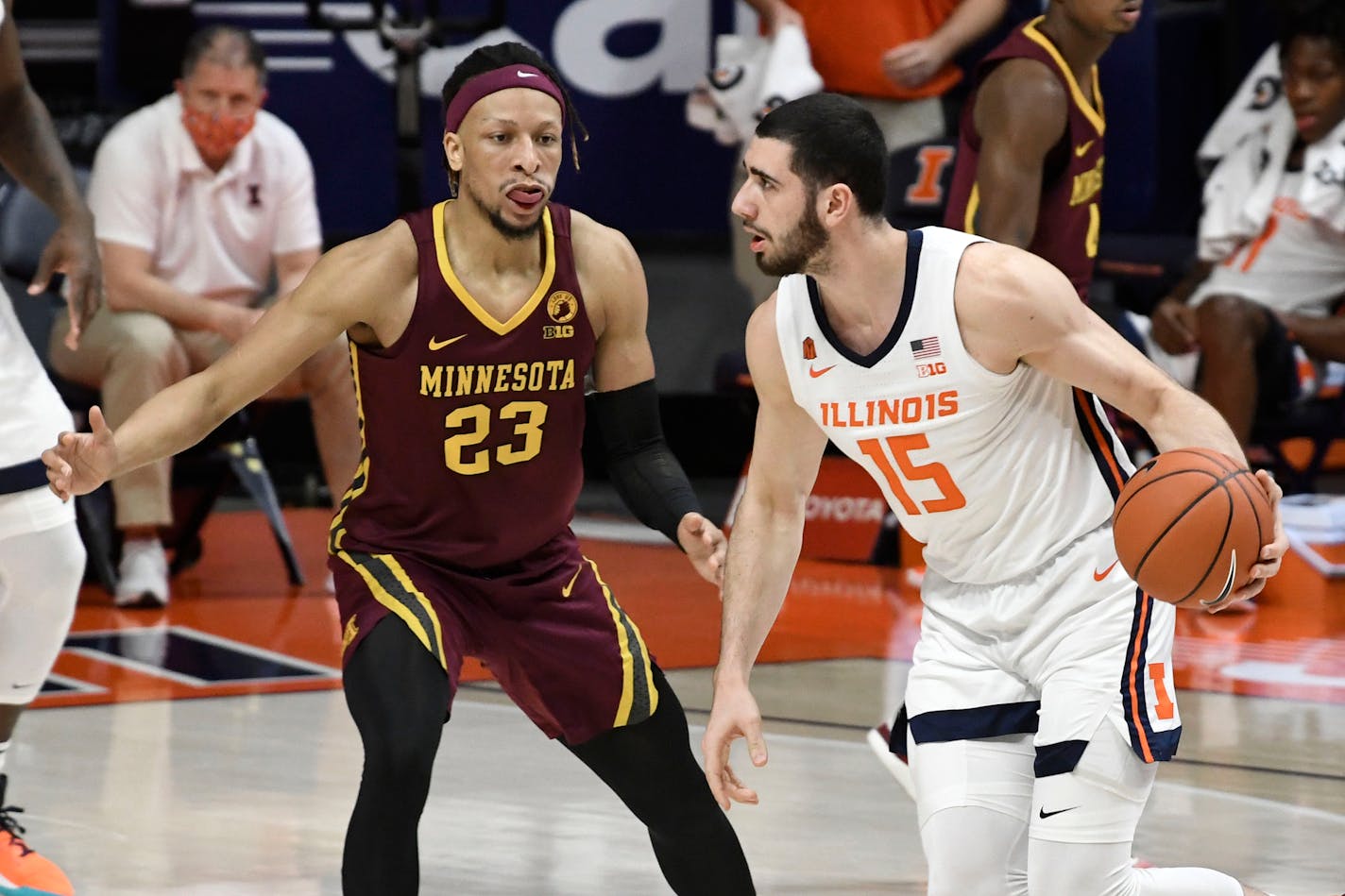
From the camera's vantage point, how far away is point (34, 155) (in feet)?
15.9

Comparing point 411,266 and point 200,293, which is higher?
point 411,266

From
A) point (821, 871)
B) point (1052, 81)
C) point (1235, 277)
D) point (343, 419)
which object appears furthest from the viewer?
point (1235, 277)

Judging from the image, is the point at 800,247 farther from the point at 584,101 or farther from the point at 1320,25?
the point at 584,101

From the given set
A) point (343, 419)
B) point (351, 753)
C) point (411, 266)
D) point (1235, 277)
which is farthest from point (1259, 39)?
point (411, 266)

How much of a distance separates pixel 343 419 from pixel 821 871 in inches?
149

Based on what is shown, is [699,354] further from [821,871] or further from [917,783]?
[917,783]

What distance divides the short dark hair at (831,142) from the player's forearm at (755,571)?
561mm

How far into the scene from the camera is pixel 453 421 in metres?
4.14

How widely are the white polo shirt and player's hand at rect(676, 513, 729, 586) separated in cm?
461

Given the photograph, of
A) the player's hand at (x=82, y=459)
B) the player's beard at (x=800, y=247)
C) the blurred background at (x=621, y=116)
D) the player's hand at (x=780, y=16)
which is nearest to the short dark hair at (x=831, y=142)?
the player's beard at (x=800, y=247)

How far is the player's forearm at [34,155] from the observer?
4816 mm

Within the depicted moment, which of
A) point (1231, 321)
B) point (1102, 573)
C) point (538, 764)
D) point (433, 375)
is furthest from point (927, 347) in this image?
point (1231, 321)

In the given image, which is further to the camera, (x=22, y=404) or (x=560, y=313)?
(x=22, y=404)

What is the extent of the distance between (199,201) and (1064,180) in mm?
3683
